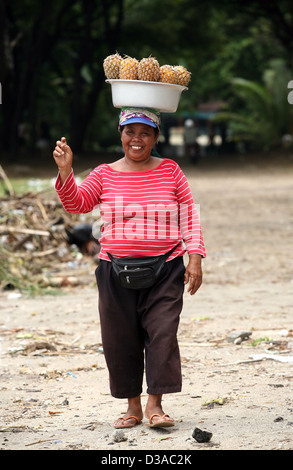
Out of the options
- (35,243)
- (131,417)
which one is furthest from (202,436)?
(35,243)

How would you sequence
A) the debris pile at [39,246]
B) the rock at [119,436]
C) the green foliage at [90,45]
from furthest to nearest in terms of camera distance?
the green foliage at [90,45]
the debris pile at [39,246]
the rock at [119,436]

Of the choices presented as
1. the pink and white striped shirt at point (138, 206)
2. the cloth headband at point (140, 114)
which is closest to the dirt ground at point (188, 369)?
the pink and white striped shirt at point (138, 206)

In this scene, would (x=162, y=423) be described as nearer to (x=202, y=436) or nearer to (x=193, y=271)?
(x=202, y=436)

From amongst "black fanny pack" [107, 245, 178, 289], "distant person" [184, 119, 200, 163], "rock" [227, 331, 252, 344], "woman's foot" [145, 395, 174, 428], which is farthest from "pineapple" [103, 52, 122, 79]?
"distant person" [184, 119, 200, 163]

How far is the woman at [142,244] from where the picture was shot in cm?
378

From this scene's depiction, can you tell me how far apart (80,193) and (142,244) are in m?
0.38

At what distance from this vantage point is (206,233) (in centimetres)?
1149

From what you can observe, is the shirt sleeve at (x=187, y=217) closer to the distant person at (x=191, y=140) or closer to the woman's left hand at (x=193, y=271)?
the woman's left hand at (x=193, y=271)

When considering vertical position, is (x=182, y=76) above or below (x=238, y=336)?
above

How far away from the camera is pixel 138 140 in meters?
3.82

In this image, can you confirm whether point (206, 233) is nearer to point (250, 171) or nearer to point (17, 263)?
point (17, 263)

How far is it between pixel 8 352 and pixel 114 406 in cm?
145

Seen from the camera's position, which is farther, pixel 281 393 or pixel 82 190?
pixel 281 393

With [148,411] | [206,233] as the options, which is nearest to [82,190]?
[148,411]
